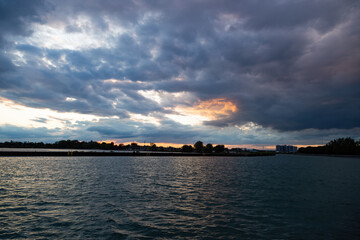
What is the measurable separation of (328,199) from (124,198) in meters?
33.9

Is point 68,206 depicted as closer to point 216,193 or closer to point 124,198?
point 124,198

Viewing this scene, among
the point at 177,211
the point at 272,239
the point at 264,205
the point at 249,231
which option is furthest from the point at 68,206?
the point at 264,205

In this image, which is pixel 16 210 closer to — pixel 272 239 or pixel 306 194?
pixel 272 239

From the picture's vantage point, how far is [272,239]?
17.9m

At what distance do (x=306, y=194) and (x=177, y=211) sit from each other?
2828 cm

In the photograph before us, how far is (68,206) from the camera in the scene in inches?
1042

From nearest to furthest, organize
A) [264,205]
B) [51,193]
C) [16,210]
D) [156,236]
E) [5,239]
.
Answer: [5,239], [156,236], [16,210], [264,205], [51,193]

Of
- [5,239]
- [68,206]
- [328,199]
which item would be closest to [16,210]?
[68,206]

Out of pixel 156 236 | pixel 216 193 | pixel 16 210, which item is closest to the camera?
pixel 156 236

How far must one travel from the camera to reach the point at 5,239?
54.4ft

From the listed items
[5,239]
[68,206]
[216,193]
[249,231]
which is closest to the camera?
[5,239]

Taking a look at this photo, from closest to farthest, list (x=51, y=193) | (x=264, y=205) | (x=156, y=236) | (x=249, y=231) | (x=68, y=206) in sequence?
(x=156, y=236), (x=249, y=231), (x=68, y=206), (x=264, y=205), (x=51, y=193)

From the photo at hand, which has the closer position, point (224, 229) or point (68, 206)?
point (224, 229)

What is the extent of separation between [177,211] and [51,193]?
2235 cm
